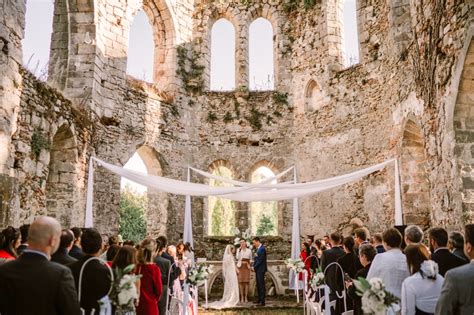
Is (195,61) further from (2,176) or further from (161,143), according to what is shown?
(2,176)

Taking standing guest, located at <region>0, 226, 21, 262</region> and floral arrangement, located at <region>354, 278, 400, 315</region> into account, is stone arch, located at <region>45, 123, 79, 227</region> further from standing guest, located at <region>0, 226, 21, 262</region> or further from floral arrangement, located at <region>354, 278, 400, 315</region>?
floral arrangement, located at <region>354, 278, 400, 315</region>

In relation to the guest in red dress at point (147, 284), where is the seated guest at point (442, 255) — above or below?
above

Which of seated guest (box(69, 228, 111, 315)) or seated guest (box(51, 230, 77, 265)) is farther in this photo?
seated guest (box(51, 230, 77, 265))

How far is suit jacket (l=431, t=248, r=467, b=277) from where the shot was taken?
358 cm

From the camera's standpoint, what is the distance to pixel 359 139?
11406 millimetres

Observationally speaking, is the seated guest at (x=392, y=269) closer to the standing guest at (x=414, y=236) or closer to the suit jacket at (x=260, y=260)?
the standing guest at (x=414, y=236)

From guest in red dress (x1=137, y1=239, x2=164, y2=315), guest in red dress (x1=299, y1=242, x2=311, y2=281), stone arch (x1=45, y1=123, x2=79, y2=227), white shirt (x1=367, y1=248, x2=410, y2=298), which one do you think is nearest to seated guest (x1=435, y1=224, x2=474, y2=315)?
white shirt (x1=367, y1=248, x2=410, y2=298)

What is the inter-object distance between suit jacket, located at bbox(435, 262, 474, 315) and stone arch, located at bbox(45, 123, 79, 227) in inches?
310

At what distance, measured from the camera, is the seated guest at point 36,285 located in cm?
227

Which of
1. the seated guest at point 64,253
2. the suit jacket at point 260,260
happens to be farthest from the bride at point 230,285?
the seated guest at point 64,253

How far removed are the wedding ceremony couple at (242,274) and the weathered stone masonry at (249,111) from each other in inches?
97.6

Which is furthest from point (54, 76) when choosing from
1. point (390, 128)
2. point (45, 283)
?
point (45, 283)

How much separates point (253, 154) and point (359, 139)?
3.23m

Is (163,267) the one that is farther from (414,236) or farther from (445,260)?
(445,260)
